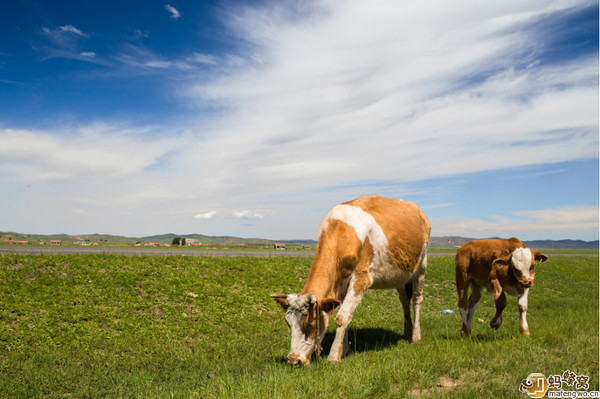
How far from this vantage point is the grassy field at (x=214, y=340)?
6.86m

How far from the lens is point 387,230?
977 centimetres

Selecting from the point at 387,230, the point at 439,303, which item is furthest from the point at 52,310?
the point at 439,303

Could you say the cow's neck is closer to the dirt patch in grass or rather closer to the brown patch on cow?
the brown patch on cow

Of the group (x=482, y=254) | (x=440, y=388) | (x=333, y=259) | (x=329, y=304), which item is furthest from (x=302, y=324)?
(x=482, y=254)

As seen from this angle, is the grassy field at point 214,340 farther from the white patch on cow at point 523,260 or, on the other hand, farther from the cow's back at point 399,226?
the cow's back at point 399,226

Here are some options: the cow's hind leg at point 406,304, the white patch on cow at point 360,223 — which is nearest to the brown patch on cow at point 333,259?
the white patch on cow at point 360,223

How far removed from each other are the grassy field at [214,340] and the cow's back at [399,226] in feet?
6.83

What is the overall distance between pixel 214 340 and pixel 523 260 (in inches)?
328

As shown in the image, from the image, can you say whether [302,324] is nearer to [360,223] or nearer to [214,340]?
[360,223]

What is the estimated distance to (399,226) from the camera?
10.2 m

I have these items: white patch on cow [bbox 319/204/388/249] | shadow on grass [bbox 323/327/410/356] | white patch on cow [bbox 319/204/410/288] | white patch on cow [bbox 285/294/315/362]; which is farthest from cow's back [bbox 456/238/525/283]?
white patch on cow [bbox 285/294/315/362]

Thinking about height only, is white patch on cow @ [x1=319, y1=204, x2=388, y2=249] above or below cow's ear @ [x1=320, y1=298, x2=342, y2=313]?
above

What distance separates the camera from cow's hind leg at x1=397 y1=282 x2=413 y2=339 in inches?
452

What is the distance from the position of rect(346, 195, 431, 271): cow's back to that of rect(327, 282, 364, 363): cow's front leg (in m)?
1.52
